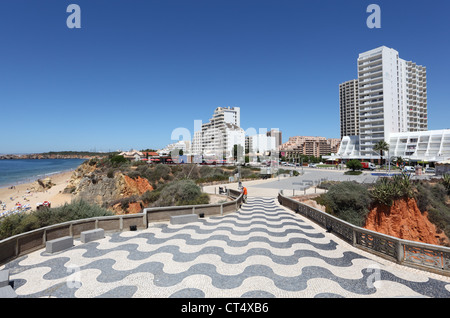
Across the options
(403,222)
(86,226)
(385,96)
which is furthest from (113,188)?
(385,96)

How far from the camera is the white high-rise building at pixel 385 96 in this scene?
7212cm

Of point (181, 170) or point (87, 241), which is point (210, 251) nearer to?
point (87, 241)

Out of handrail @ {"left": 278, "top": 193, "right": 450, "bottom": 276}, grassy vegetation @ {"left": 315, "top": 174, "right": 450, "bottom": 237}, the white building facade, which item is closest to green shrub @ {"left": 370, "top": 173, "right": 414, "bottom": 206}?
grassy vegetation @ {"left": 315, "top": 174, "right": 450, "bottom": 237}

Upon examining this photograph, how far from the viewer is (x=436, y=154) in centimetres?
5984

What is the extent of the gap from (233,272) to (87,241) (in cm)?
570

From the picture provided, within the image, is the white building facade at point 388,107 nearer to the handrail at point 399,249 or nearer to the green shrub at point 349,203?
the green shrub at point 349,203

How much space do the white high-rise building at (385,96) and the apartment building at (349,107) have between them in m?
48.6

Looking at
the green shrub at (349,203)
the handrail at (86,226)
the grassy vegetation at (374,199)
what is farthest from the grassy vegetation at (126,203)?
the grassy vegetation at (374,199)

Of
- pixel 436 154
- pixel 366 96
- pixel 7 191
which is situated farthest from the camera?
pixel 366 96

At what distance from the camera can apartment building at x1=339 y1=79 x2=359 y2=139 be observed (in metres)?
130

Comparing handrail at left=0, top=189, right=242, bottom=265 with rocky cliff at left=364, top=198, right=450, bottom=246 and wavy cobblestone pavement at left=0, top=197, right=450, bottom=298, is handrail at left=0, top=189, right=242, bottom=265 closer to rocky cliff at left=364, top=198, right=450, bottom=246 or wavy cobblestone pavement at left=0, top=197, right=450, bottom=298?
wavy cobblestone pavement at left=0, top=197, right=450, bottom=298

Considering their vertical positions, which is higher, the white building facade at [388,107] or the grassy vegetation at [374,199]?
the white building facade at [388,107]

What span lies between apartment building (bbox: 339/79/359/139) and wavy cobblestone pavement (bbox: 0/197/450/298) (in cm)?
14333
